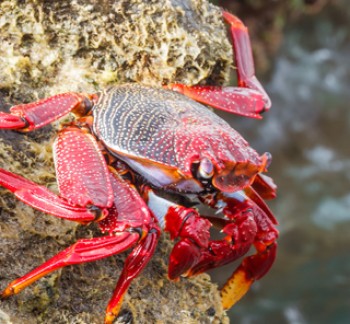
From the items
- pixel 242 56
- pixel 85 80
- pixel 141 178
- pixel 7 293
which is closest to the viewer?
pixel 7 293

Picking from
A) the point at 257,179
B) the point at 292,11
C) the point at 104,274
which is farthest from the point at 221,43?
the point at 292,11

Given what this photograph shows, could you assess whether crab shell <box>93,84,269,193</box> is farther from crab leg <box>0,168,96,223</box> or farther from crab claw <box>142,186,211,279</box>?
crab leg <box>0,168,96,223</box>

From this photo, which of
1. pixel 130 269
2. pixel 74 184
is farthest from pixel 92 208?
pixel 130 269

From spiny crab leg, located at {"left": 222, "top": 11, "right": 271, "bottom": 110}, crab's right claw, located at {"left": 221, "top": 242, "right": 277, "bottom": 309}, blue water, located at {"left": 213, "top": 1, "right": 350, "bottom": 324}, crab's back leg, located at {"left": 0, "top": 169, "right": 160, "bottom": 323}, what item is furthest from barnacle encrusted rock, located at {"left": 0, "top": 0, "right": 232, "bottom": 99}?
blue water, located at {"left": 213, "top": 1, "right": 350, "bottom": 324}

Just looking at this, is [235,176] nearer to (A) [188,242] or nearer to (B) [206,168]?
(B) [206,168]

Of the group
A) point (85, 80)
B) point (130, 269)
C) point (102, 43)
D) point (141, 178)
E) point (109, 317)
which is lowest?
point (109, 317)

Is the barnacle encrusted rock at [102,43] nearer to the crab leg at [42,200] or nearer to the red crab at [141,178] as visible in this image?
the red crab at [141,178]

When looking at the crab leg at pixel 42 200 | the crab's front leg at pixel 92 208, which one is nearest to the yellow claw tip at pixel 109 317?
the crab's front leg at pixel 92 208
